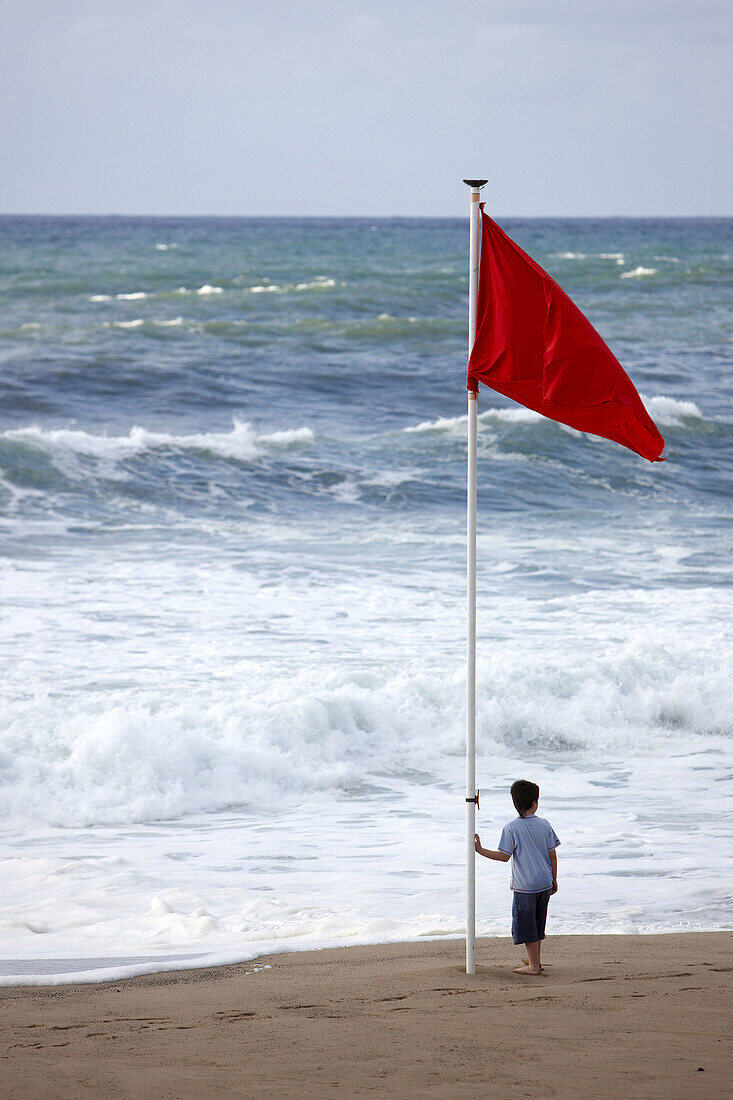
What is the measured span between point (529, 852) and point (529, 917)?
0.28 m


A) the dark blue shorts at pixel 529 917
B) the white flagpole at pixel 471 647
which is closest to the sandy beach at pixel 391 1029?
the dark blue shorts at pixel 529 917

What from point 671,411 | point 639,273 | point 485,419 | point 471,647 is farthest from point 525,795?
point 639,273

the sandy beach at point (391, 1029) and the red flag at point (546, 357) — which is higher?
the red flag at point (546, 357)

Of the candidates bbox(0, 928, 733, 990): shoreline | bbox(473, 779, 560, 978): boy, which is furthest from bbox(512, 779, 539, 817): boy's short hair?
bbox(0, 928, 733, 990): shoreline

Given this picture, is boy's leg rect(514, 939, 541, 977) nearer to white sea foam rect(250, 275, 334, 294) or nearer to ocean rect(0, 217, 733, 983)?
ocean rect(0, 217, 733, 983)

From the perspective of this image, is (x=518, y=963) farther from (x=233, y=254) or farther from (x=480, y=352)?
(x=233, y=254)

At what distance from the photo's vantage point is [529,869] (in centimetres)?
505

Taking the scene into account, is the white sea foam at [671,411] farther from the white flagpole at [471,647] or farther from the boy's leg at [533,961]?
the boy's leg at [533,961]

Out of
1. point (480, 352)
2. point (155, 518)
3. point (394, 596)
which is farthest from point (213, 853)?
point (155, 518)

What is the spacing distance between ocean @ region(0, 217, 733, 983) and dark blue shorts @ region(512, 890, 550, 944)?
41.9 inches

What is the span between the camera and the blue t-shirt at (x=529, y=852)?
5047 millimetres

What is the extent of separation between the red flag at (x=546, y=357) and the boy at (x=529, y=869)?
163 cm

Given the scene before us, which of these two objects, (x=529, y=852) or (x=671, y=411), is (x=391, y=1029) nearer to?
(x=529, y=852)

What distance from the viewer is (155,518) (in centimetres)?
1678
